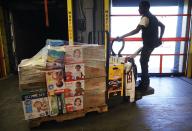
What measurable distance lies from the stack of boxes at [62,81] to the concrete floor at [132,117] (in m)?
0.27

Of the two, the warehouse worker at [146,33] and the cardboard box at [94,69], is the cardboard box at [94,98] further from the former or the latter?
the warehouse worker at [146,33]

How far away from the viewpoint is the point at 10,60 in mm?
6043

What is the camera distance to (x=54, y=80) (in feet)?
9.26

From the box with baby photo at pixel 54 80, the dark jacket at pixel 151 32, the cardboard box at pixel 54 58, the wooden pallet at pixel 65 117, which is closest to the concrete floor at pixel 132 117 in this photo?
the wooden pallet at pixel 65 117

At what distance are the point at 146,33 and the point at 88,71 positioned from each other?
1.48 meters

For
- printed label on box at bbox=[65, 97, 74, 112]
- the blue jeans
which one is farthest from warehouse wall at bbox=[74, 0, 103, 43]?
printed label on box at bbox=[65, 97, 74, 112]

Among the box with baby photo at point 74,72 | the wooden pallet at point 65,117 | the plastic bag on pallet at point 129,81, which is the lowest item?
the wooden pallet at point 65,117

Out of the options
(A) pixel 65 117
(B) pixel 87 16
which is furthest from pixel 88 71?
(B) pixel 87 16

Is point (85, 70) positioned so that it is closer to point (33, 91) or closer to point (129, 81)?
point (33, 91)

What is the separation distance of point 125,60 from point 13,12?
426cm

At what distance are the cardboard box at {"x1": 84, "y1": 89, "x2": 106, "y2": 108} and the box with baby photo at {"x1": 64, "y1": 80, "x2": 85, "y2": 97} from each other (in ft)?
0.43

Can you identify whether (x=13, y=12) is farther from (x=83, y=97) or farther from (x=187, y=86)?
(x=187, y=86)

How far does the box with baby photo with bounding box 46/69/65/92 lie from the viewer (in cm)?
279

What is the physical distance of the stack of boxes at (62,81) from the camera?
9.05 feet
